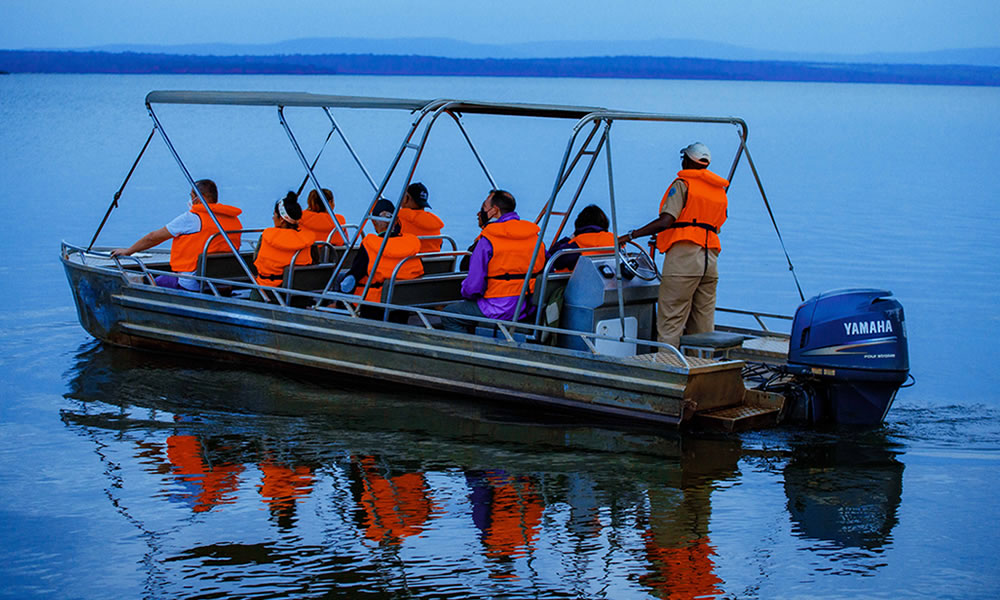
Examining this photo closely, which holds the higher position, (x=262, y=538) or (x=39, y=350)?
(x=39, y=350)

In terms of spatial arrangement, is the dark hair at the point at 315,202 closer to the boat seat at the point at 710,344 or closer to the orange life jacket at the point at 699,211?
the orange life jacket at the point at 699,211

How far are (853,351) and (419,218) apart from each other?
14.1 feet

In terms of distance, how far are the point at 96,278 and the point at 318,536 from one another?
17.6 feet

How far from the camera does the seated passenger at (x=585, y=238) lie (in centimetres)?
925

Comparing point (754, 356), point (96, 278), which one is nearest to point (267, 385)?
point (96, 278)

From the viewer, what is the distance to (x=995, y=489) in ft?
24.7

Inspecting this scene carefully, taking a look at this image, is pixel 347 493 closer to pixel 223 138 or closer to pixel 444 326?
pixel 444 326

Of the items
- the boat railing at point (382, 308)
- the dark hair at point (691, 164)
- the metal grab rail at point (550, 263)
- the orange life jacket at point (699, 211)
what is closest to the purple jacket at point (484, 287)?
the boat railing at point (382, 308)

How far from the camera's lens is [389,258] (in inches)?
372

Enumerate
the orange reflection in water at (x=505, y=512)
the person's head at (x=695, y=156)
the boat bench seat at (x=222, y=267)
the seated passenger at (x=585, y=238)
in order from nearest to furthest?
the orange reflection in water at (x=505, y=512), the person's head at (x=695, y=156), the seated passenger at (x=585, y=238), the boat bench seat at (x=222, y=267)

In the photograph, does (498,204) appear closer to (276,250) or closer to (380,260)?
(380,260)

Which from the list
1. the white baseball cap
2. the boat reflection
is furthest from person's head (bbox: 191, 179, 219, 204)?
the boat reflection

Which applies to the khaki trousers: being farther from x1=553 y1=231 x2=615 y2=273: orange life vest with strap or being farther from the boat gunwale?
x1=553 y1=231 x2=615 y2=273: orange life vest with strap

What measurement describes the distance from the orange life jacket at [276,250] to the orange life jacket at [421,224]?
0.91 meters
